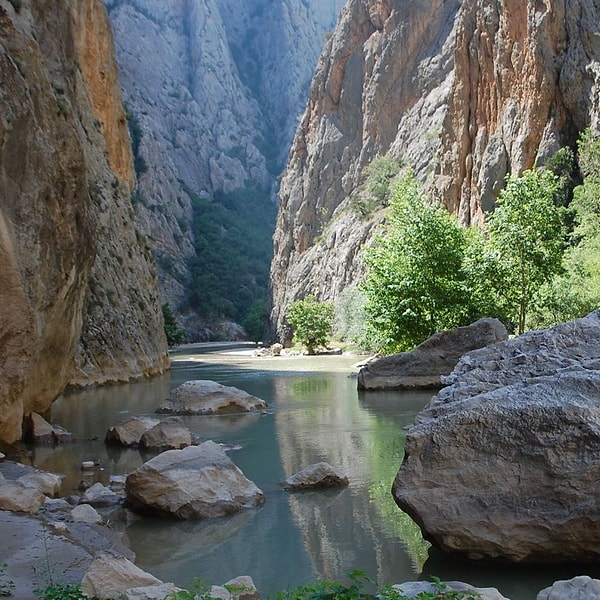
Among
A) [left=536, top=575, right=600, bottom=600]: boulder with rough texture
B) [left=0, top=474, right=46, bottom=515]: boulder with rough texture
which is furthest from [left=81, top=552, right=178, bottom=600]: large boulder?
[left=0, top=474, right=46, bottom=515]: boulder with rough texture

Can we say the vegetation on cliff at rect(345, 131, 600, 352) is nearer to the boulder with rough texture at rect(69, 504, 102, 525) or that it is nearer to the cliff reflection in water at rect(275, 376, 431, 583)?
the cliff reflection in water at rect(275, 376, 431, 583)

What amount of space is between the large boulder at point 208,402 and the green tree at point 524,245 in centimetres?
1330

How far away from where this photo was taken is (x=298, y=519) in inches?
353

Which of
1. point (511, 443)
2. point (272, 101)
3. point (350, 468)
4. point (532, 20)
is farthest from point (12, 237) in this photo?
point (272, 101)

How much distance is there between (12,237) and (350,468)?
283 inches

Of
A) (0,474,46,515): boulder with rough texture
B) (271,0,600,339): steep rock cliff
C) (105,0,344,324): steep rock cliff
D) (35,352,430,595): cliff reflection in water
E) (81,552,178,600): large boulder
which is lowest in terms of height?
(35,352,430,595): cliff reflection in water

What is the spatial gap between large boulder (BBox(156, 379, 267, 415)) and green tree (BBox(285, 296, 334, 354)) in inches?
1654

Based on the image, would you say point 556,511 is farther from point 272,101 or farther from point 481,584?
point 272,101

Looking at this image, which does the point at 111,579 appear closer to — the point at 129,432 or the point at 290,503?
the point at 290,503

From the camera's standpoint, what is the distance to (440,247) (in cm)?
2936

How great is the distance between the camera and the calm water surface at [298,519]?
6.94m

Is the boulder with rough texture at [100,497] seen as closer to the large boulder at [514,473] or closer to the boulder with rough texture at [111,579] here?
the boulder with rough texture at [111,579]

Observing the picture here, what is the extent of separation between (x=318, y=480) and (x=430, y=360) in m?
15.3

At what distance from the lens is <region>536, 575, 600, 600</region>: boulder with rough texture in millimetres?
5035
